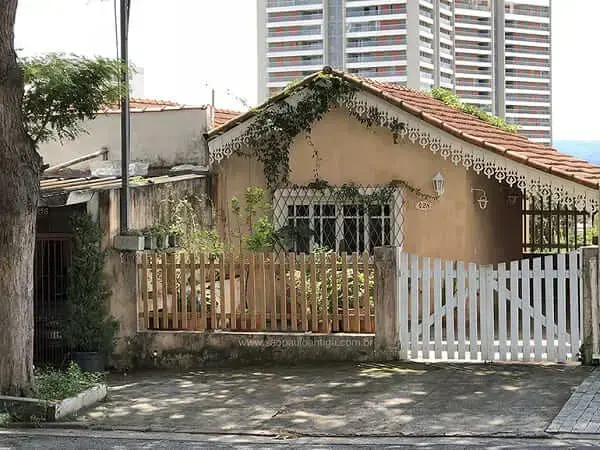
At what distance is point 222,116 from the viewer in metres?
19.4

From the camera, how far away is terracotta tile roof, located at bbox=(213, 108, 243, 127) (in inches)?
720

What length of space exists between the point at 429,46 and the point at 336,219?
4427 inches

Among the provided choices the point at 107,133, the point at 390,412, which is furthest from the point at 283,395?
the point at 107,133

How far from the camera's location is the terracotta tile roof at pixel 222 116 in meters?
18.3

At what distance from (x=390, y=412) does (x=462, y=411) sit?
2.25 feet

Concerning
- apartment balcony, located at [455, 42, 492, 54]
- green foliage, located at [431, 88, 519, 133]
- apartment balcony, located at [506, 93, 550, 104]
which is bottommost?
green foliage, located at [431, 88, 519, 133]

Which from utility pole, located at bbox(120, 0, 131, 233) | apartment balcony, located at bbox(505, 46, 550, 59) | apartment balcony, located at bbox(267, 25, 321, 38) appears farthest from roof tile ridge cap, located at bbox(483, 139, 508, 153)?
apartment balcony, located at bbox(505, 46, 550, 59)

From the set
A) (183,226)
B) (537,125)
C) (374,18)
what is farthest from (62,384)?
(537,125)

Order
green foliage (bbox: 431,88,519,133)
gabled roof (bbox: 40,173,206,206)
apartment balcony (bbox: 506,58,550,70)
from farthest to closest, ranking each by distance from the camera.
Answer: apartment balcony (bbox: 506,58,550,70) < green foliage (bbox: 431,88,519,133) < gabled roof (bbox: 40,173,206,206)

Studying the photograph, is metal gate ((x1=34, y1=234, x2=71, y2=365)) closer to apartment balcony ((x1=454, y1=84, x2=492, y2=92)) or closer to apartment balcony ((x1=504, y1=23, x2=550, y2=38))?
apartment balcony ((x1=454, y1=84, x2=492, y2=92))

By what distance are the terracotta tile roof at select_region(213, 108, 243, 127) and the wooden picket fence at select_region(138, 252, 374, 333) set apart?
195 inches

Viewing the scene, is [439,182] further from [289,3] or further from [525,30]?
[525,30]

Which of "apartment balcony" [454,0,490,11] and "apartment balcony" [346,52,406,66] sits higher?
"apartment balcony" [454,0,490,11]

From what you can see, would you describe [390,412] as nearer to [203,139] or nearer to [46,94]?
[46,94]
